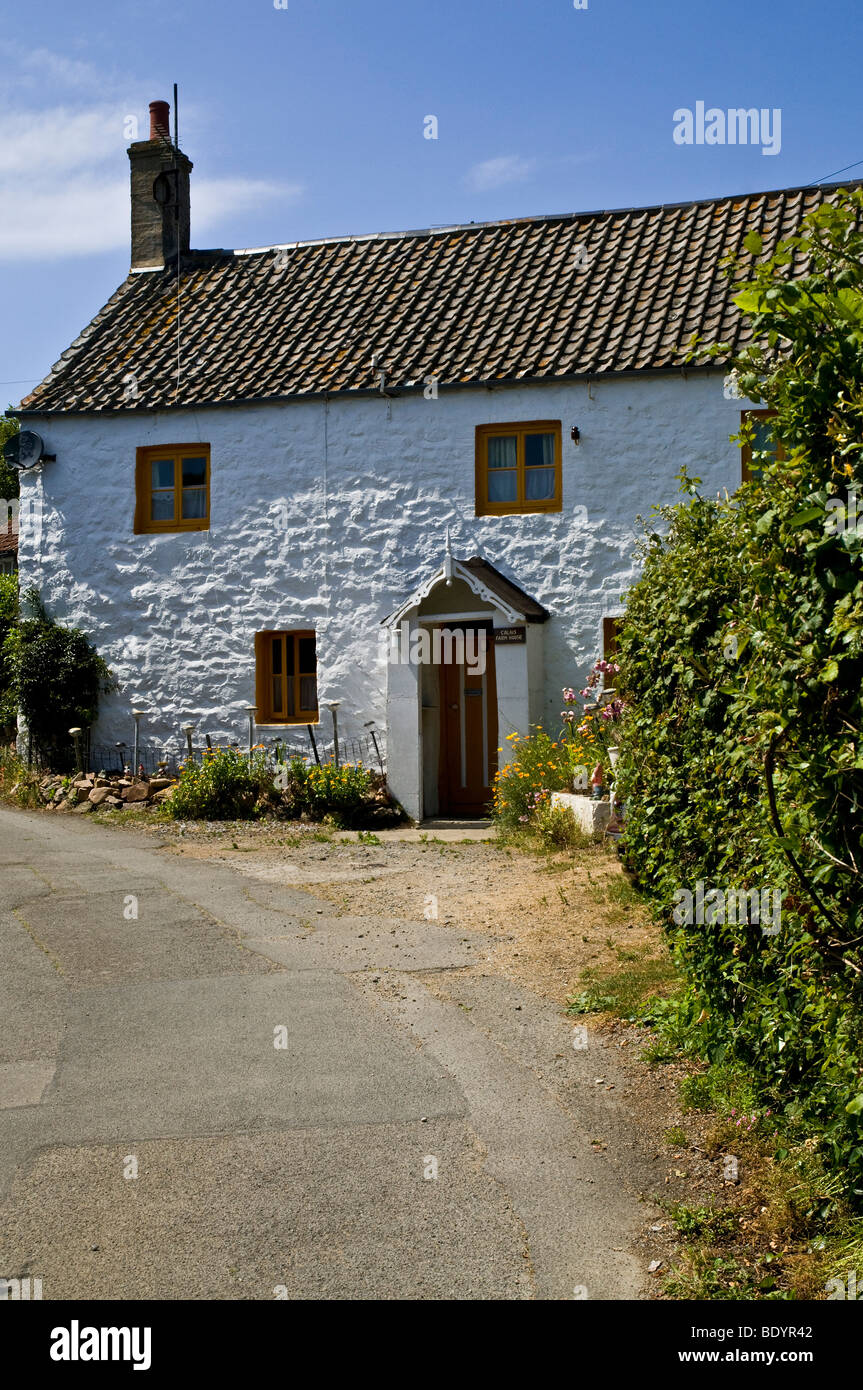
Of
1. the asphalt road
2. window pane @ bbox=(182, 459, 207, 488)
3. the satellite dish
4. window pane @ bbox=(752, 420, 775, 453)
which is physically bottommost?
the asphalt road

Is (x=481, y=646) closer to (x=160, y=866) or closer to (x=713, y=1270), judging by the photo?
(x=160, y=866)

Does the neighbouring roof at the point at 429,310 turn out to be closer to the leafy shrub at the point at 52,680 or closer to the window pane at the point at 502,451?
the window pane at the point at 502,451

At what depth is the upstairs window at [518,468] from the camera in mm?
16422

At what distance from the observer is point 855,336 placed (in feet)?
11.2

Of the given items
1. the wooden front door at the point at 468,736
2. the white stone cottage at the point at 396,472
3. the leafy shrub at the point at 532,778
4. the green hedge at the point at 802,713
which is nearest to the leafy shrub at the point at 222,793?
the white stone cottage at the point at 396,472

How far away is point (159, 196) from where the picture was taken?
2033 cm

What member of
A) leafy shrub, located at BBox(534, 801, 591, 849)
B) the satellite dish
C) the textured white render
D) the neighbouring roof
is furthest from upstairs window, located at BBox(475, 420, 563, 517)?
the satellite dish

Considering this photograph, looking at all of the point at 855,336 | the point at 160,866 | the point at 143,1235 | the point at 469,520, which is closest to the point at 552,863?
the point at 160,866

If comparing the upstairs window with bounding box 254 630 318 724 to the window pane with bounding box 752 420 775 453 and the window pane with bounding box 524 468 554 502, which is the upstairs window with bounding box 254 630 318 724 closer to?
the window pane with bounding box 524 468 554 502

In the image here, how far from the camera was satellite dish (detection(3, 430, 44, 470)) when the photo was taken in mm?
18156

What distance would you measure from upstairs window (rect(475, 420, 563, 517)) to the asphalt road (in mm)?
8739

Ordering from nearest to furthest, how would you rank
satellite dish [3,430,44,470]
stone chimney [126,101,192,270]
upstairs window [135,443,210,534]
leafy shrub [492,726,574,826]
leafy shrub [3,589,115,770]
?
1. leafy shrub [492,726,574,826]
2. leafy shrub [3,589,115,770]
3. upstairs window [135,443,210,534]
4. satellite dish [3,430,44,470]
5. stone chimney [126,101,192,270]
